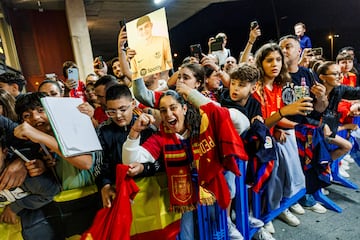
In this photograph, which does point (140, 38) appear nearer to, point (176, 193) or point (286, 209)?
point (176, 193)

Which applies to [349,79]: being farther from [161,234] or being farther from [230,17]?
[230,17]

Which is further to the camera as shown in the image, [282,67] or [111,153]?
[282,67]

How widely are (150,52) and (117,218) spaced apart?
3.04ft

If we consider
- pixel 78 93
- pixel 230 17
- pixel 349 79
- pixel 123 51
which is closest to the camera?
pixel 123 51

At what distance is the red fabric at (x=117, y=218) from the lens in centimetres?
124

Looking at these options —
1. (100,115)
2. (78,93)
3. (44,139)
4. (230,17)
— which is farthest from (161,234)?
(230,17)

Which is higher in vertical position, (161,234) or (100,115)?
(100,115)

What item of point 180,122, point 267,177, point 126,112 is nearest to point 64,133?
point 126,112

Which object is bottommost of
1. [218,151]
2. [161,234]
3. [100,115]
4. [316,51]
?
[161,234]

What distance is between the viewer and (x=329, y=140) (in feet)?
8.20

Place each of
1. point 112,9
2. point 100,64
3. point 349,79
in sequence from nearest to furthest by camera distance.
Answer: point 100,64 → point 349,79 → point 112,9

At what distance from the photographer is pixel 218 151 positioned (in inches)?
55.2

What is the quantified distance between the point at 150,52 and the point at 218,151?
27.5 inches

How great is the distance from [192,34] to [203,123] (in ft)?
43.9
